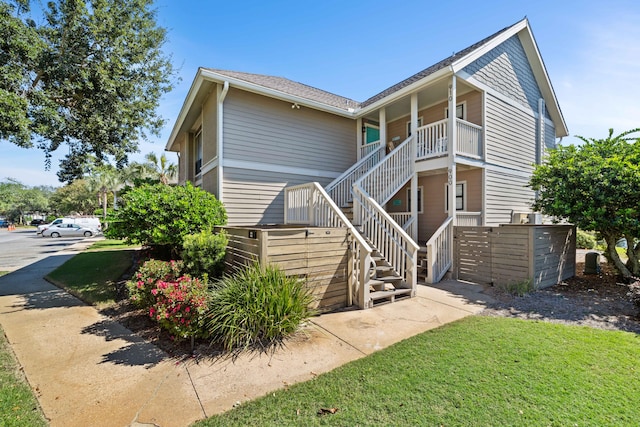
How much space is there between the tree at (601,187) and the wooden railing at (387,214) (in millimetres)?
3924

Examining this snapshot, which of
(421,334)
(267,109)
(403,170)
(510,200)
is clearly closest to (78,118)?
(267,109)

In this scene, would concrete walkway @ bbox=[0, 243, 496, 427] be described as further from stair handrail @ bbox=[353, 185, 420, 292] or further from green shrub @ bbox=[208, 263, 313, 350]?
stair handrail @ bbox=[353, 185, 420, 292]

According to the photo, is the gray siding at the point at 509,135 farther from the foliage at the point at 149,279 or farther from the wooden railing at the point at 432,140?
the foliage at the point at 149,279

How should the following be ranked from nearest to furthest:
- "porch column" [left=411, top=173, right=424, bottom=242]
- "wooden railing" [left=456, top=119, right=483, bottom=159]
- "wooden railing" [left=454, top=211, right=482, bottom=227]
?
"wooden railing" [left=456, top=119, right=483, bottom=159] → "porch column" [left=411, top=173, right=424, bottom=242] → "wooden railing" [left=454, top=211, right=482, bottom=227]

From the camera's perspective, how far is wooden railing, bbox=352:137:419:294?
6723 mm

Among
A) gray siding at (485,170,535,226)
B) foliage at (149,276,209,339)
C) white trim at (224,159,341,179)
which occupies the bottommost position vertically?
foliage at (149,276,209,339)

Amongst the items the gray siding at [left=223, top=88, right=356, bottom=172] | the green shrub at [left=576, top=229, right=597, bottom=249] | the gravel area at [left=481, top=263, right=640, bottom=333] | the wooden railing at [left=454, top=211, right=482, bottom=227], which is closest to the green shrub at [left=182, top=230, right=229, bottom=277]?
the gray siding at [left=223, top=88, right=356, bottom=172]

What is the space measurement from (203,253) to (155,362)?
2.11 m

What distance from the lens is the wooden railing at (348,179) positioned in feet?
29.7

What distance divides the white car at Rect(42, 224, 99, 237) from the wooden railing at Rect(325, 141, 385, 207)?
31645 millimetres

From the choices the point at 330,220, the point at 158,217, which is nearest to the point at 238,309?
the point at 330,220

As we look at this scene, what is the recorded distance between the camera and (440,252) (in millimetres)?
8062

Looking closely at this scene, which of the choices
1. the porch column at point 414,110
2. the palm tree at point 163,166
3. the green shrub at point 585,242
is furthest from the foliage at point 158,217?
the palm tree at point 163,166

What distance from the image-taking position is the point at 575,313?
18.0ft
